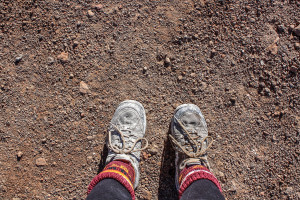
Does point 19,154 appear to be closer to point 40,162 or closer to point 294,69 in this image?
point 40,162

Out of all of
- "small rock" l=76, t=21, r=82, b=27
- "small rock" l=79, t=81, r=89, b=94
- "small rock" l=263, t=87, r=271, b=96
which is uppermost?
"small rock" l=76, t=21, r=82, b=27

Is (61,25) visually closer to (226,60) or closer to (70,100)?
(70,100)

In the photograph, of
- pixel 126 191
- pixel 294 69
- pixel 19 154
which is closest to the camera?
pixel 126 191

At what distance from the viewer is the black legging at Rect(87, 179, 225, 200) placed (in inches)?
56.1

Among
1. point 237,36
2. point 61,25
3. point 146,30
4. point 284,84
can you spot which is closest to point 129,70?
point 146,30

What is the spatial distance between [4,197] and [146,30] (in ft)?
6.50

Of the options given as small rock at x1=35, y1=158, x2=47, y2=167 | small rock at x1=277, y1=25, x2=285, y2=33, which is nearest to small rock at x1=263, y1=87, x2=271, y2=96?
small rock at x1=277, y1=25, x2=285, y2=33

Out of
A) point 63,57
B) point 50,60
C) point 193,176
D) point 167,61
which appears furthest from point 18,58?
point 193,176

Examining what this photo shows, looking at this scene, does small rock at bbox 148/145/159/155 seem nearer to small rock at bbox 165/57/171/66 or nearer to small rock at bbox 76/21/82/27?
small rock at bbox 165/57/171/66

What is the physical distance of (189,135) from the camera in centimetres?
186

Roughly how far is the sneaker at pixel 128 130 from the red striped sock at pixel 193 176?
40cm

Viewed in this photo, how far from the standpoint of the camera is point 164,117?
1.91 m

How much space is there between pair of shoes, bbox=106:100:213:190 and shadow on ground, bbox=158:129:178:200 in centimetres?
9

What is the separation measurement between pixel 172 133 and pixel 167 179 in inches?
16.5
